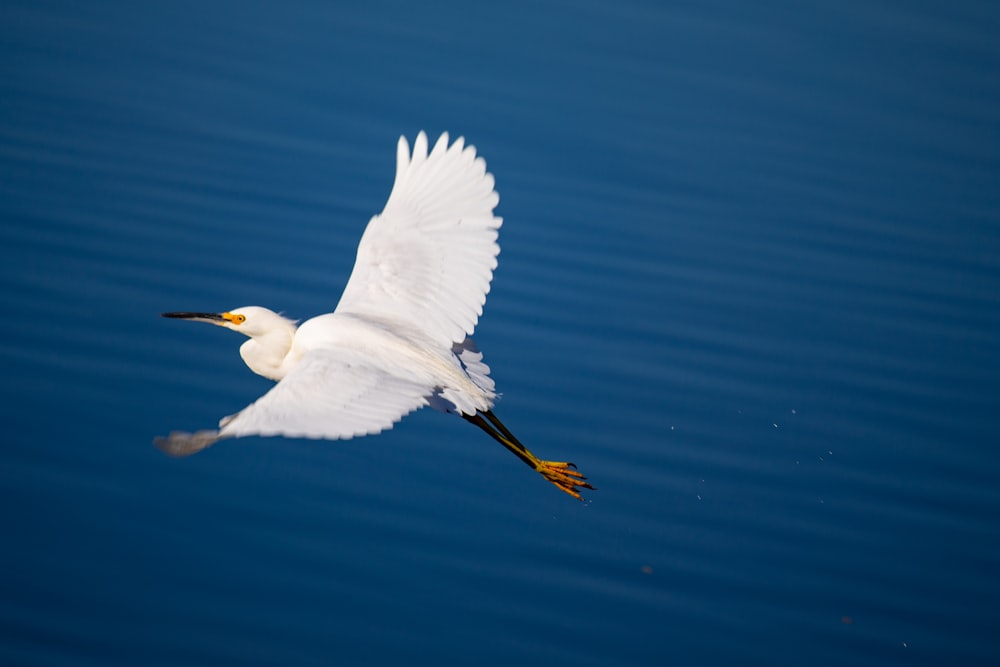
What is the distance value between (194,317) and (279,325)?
1.05 ft

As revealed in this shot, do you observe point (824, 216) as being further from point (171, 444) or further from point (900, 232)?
point (171, 444)

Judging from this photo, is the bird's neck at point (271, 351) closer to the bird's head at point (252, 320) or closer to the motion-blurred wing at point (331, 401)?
the bird's head at point (252, 320)

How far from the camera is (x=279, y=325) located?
11.3 feet

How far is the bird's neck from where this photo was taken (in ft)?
11.3

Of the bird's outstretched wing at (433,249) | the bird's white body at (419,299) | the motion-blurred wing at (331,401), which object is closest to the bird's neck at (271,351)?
the bird's white body at (419,299)

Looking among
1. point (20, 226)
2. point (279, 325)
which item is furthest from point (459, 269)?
point (20, 226)

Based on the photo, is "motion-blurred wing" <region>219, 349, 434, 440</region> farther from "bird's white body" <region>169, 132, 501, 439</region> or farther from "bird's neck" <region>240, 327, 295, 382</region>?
"bird's neck" <region>240, 327, 295, 382</region>

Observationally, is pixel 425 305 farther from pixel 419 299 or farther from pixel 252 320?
pixel 252 320

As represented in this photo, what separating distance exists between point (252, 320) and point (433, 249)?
1.95 feet

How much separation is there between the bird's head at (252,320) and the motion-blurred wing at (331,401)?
358 millimetres

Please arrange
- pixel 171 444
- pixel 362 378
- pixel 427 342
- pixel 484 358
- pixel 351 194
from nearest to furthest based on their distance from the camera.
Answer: pixel 171 444 < pixel 362 378 < pixel 427 342 < pixel 484 358 < pixel 351 194

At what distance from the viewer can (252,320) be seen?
138 inches

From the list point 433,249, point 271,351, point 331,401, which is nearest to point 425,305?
point 433,249

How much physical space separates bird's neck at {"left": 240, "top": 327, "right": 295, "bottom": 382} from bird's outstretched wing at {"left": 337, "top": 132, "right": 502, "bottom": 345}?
22 centimetres
